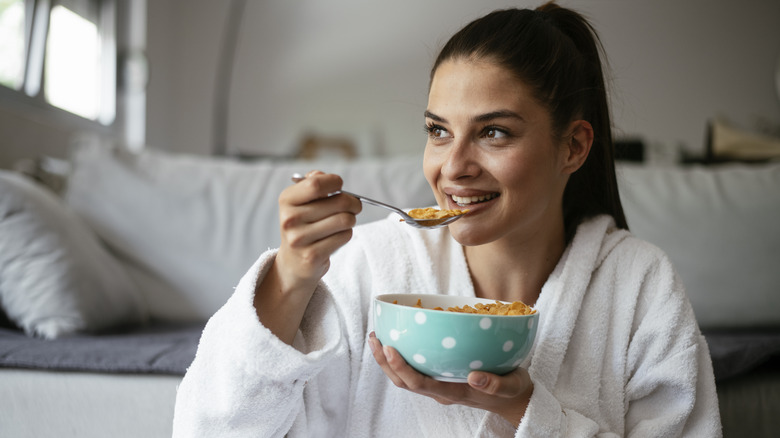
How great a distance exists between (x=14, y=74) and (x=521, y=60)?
258 centimetres

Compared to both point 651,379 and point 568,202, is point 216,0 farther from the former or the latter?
point 651,379

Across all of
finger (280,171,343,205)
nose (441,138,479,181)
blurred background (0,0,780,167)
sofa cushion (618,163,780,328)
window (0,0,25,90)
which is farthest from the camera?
blurred background (0,0,780,167)

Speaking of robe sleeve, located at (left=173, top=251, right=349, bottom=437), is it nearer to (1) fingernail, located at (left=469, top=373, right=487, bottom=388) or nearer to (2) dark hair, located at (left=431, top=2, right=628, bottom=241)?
(1) fingernail, located at (left=469, top=373, right=487, bottom=388)

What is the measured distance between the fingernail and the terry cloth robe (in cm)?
13

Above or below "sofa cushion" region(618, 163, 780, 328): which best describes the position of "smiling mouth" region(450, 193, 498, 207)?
above

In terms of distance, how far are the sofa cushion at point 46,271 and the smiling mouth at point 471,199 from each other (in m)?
0.93

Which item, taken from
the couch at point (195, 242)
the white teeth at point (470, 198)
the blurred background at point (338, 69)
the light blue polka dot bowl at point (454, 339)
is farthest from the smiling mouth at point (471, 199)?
the blurred background at point (338, 69)

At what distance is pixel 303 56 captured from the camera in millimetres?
4086

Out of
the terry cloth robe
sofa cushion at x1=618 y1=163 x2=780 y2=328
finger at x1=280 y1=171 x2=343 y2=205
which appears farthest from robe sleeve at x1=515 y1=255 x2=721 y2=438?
sofa cushion at x1=618 y1=163 x2=780 y2=328

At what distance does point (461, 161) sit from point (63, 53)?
2.96m

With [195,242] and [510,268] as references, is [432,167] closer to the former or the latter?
[510,268]

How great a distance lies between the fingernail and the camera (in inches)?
26.0

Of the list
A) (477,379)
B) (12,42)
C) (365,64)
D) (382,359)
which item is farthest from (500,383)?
(365,64)

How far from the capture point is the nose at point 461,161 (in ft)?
2.87
